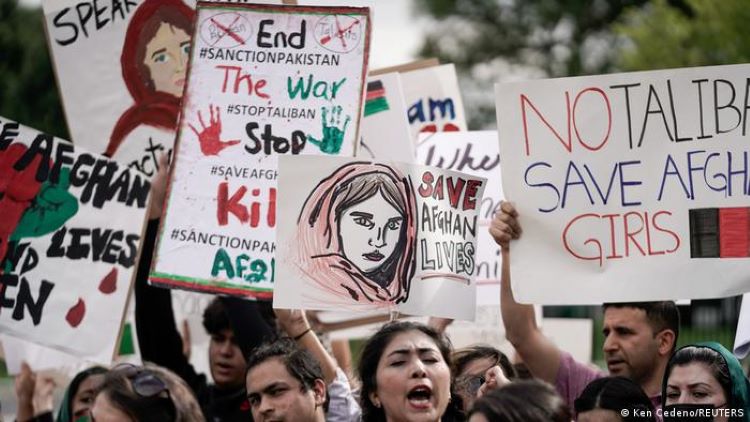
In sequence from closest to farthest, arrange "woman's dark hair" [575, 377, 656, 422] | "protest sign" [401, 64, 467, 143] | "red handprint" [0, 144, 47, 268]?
"woman's dark hair" [575, 377, 656, 422] < "red handprint" [0, 144, 47, 268] < "protest sign" [401, 64, 467, 143]

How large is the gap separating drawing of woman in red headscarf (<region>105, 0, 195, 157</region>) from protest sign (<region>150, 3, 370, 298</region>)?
734 millimetres

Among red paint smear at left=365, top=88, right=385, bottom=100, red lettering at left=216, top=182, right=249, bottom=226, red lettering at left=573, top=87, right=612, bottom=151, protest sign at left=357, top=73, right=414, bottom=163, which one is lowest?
red lettering at left=216, top=182, right=249, bottom=226

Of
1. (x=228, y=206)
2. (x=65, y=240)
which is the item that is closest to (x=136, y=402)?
(x=228, y=206)

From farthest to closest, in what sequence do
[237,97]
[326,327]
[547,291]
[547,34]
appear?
[547,34] < [326,327] < [237,97] < [547,291]

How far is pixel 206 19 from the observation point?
638 cm

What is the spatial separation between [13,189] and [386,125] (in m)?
1.92

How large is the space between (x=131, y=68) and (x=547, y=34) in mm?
41026

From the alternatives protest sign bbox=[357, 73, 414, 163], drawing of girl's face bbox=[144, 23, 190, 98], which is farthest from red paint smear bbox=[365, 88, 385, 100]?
drawing of girl's face bbox=[144, 23, 190, 98]

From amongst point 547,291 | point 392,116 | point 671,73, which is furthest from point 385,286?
point 392,116

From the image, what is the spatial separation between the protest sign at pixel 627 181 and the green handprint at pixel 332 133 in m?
0.85

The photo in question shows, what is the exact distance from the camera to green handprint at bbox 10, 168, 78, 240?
6.47m

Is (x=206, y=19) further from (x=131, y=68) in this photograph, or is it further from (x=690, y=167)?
(x=690, y=167)

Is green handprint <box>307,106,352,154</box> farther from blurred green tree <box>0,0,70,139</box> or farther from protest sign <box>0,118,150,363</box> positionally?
blurred green tree <box>0,0,70,139</box>

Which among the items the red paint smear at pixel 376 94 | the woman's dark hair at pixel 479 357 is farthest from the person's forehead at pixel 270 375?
the red paint smear at pixel 376 94
